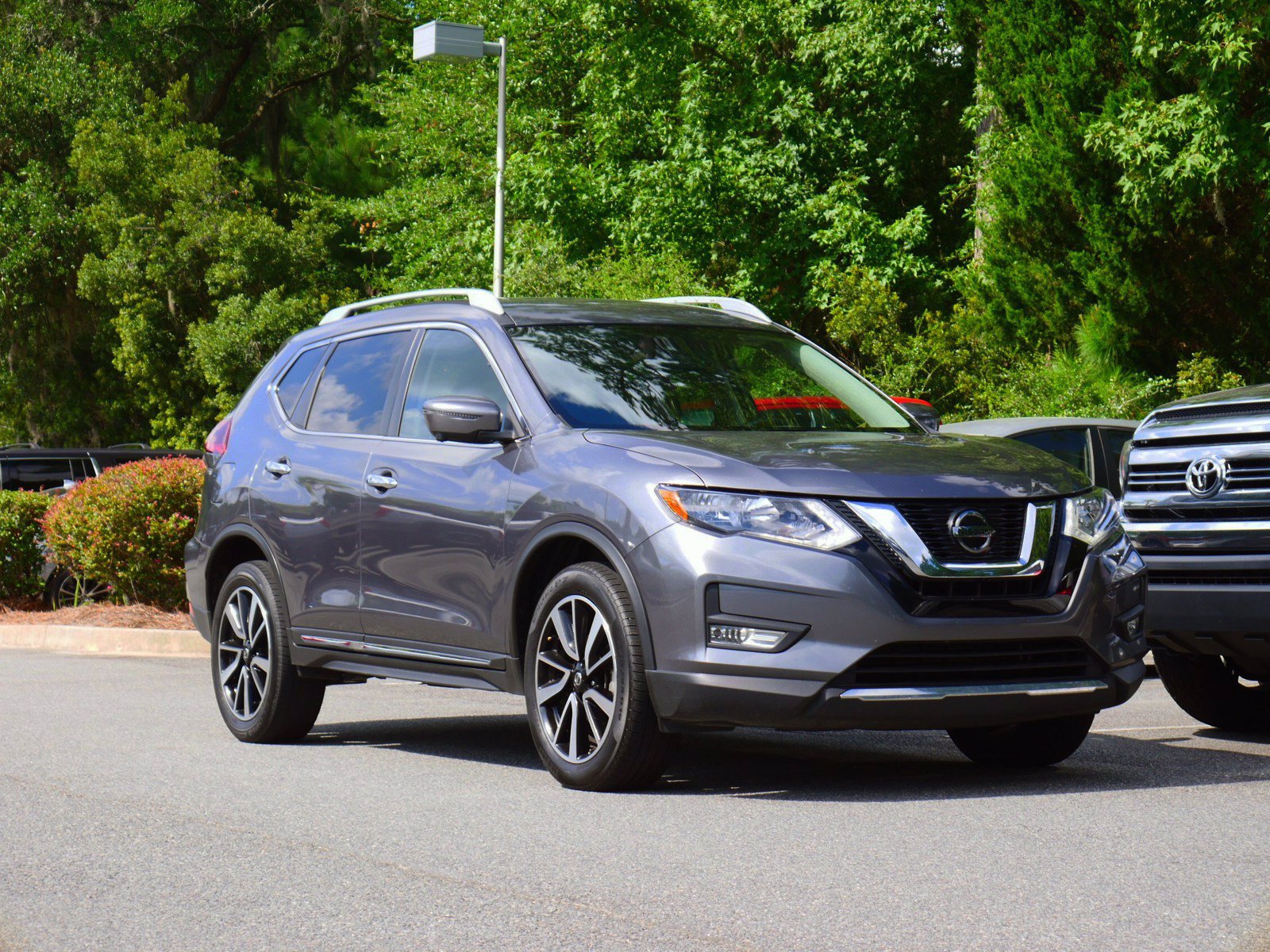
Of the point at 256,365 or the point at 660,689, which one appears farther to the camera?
the point at 256,365

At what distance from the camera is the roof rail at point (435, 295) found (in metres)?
7.45

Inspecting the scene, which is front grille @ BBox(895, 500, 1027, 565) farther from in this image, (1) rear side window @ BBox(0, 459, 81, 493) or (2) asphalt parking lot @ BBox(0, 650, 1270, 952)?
(1) rear side window @ BBox(0, 459, 81, 493)

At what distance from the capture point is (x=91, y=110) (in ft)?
122

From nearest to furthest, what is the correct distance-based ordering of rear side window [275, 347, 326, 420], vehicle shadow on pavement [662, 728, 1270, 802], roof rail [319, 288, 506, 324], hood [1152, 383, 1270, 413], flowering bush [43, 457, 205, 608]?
vehicle shadow on pavement [662, 728, 1270, 802] → hood [1152, 383, 1270, 413] → roof rail [319, 288, 506, 324] → rear side window [275, 347, 326, 420] → flowering bush [43, 457, 205, 608]

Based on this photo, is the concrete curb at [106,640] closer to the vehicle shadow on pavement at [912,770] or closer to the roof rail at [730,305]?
the vehicle shadow on pavement at [912,770]

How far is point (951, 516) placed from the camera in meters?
5.96

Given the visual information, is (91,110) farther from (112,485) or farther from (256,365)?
(112,485)

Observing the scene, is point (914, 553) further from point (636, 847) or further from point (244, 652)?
point (244, 652)

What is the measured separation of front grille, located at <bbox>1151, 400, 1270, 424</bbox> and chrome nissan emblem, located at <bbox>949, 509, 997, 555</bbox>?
5.92 ft

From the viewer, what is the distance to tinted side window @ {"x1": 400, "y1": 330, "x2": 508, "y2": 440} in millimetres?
7211

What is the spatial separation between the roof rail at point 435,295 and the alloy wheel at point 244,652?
142 cm

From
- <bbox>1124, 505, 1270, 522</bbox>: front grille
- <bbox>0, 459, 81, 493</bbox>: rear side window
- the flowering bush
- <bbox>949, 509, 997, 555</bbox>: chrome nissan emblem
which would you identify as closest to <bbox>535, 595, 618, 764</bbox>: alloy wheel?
<bbox>949, 509, 997, 555</bbox>: chrome nissan emblem

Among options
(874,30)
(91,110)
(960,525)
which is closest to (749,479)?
(960,525)

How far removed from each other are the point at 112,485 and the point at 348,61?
29.2m
